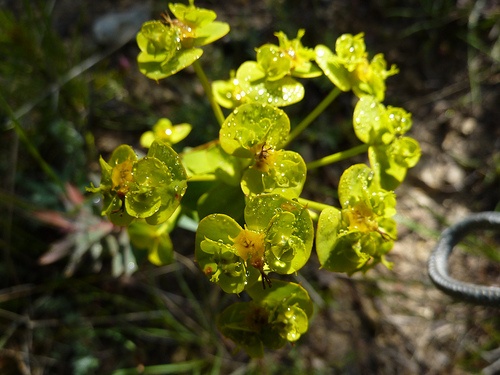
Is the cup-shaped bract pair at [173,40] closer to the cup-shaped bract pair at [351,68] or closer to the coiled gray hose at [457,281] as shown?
the cup-shaped bract pair at [351,68]

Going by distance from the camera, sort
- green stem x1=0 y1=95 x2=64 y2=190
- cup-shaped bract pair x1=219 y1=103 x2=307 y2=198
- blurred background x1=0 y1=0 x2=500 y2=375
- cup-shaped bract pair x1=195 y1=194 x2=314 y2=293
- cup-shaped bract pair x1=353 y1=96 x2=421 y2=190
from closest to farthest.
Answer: cup-shaped bract pair x1=195 y1=194 x2=314 y2=293
cup-shaped bract pair x1=219 y1=103 x2=307 y2=198
cup-shaped bract pair x1=353 y1=96 x2=421 y2=190
green stem x1=0 y1=95 x2=64 y2=190
blurred background x1=0 y1=0 x2=500 y2=375

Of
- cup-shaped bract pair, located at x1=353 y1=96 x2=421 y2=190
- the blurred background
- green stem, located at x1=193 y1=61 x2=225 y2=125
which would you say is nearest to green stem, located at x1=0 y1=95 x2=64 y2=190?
the blurred background

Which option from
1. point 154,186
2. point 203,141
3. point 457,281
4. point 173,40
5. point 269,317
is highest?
point 173,40

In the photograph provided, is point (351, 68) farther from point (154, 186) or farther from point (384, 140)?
point (154, 186)

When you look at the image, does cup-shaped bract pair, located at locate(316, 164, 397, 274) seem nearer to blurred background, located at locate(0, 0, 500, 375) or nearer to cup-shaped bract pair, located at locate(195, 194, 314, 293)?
cup-shaped bract pair, located at locate(195, 194, 314, 293)

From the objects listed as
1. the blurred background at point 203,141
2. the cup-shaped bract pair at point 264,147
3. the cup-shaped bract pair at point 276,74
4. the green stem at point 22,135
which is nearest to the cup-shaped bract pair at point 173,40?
the cup-shaped bract pair at point 276,74

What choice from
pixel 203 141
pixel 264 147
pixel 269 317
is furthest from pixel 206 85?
pixel 203 141
